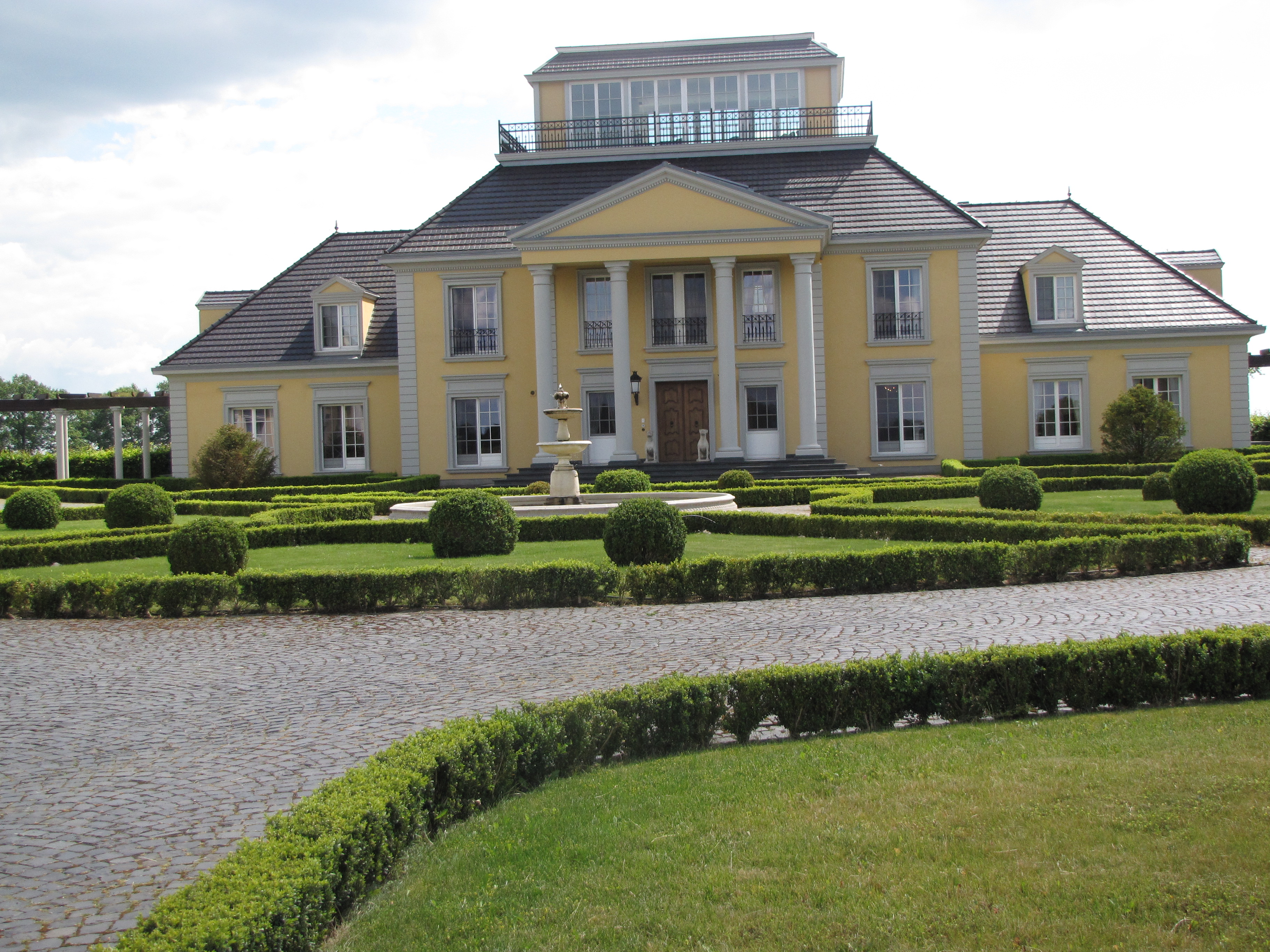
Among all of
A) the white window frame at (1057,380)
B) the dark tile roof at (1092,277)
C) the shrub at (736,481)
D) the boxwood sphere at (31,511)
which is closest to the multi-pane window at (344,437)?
the boxwood sphere at (31,511)

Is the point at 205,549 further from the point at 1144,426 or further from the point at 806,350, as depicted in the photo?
the point at 1144,426

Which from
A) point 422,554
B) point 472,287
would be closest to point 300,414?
point 472,287

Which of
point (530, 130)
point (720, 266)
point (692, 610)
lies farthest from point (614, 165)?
point (692, 610)

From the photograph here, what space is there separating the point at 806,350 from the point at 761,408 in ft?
9.26

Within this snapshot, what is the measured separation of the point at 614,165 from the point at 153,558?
23.2m

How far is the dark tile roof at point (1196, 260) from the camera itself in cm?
3944

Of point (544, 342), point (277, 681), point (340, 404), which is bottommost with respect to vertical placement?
point (277, 681)

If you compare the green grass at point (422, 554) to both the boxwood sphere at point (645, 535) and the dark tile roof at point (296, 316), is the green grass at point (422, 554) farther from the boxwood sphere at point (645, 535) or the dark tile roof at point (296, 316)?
the dark tile roof at point (296, 316)

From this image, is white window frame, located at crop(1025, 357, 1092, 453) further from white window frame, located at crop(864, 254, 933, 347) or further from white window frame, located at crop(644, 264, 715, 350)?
white window frame, located at crop(644, 264, 715, 350)

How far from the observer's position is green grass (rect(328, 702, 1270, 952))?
12.1 ft

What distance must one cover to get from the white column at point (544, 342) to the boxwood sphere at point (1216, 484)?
18.6 metres

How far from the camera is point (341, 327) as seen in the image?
116 ft

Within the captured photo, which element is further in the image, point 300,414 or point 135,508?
point 300,414

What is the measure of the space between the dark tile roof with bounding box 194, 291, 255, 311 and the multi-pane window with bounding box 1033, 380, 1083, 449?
102ft
